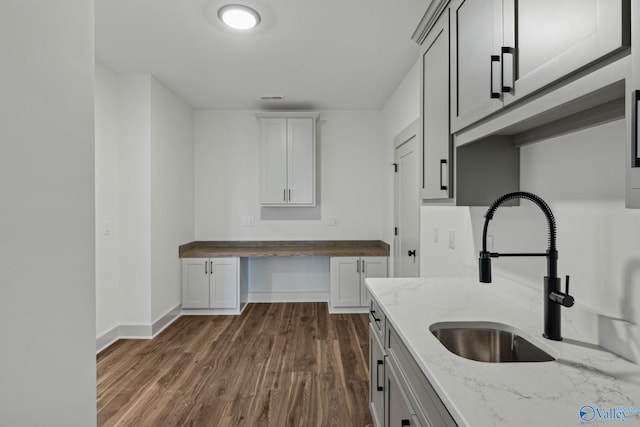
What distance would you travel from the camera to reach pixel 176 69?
3.15m

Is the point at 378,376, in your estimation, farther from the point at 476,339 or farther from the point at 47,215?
the point at 47,215

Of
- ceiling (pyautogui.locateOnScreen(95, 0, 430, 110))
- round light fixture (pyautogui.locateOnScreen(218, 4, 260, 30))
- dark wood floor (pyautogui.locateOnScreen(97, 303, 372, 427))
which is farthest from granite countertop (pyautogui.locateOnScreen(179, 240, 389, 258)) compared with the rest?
round light fixture (pyautogui.locateOnScreen(218, 4, 260, 30))

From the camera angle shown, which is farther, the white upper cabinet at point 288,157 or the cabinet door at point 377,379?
the white upper cabinet at point 288,157

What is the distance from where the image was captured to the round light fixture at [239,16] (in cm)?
216

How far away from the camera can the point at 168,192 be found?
146 inches

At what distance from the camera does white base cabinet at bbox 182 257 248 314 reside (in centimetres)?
401

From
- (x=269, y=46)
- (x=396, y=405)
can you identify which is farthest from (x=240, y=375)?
(x=269, y=46)

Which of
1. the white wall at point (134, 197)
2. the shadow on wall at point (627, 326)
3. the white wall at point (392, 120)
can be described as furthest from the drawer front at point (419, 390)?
the white wall at point (134, 197)

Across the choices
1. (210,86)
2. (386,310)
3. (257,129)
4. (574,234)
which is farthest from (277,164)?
(574,234)

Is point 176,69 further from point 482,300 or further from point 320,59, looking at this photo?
point 482,300

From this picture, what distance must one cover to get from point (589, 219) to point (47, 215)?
1.78 metres

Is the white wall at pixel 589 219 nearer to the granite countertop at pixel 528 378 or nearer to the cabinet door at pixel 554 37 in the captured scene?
the granite countertop at pixel 528 378

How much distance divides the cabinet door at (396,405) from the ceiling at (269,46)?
2.19 m

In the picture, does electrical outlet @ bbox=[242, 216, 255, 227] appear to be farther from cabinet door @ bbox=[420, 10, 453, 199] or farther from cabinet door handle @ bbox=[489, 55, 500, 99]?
cabinet door handle @ bbox=[489, 55, 500, 99]
